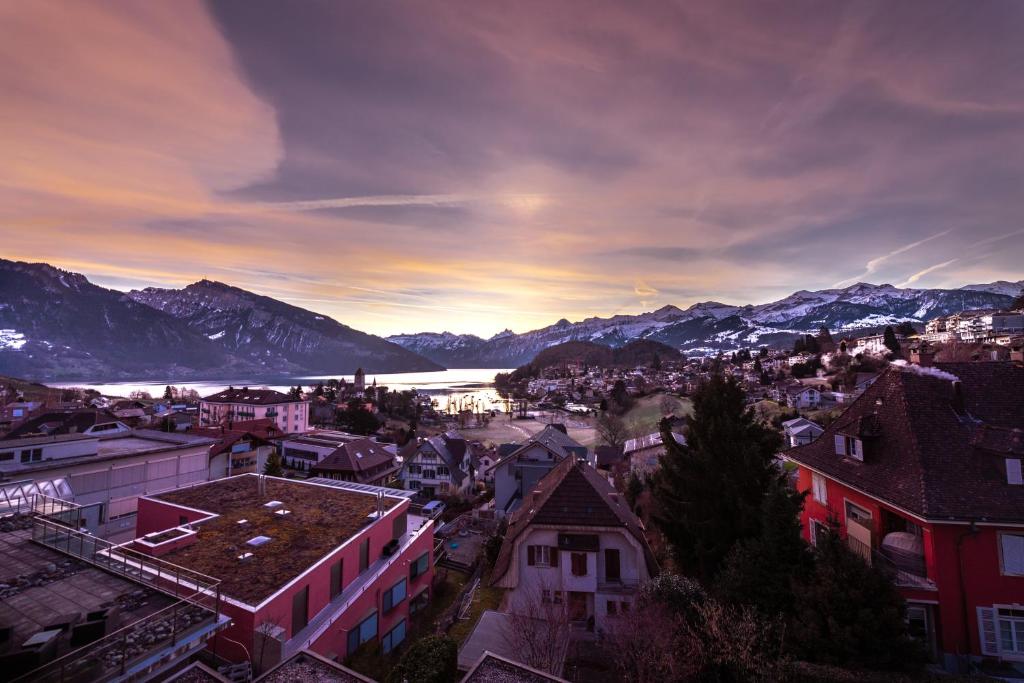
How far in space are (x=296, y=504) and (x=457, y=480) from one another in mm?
28207

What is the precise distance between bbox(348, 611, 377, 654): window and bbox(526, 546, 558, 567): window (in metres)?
6.26

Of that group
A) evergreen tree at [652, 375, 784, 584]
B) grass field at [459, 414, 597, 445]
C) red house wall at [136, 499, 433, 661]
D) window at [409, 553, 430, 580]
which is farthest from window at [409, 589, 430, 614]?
grass field at [459, 414, 597, 445]

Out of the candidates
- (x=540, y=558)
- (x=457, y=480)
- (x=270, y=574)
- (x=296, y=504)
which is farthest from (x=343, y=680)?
(x=457, y=480)

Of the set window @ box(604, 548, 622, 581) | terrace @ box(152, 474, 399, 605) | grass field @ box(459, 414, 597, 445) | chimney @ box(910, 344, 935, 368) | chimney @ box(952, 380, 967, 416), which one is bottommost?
grass field @ box(459, 414, 597, 445)

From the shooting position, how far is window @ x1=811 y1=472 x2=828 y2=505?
16.8 meters

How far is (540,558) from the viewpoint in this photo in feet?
56.4

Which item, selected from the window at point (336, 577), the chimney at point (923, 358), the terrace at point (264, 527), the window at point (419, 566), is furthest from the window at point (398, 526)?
the chimney at point (923, 358)

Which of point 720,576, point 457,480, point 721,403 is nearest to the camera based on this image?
point 720,576

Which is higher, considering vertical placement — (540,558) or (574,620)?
(540,558)

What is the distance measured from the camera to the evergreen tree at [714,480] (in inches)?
619

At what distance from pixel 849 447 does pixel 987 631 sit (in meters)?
5.69

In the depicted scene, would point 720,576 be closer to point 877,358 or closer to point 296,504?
point 296,504

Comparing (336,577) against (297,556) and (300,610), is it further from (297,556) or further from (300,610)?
(300,610)

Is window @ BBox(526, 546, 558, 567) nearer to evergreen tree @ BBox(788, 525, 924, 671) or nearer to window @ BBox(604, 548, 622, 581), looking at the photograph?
window @ BBox(604, 548, 622, 581)
